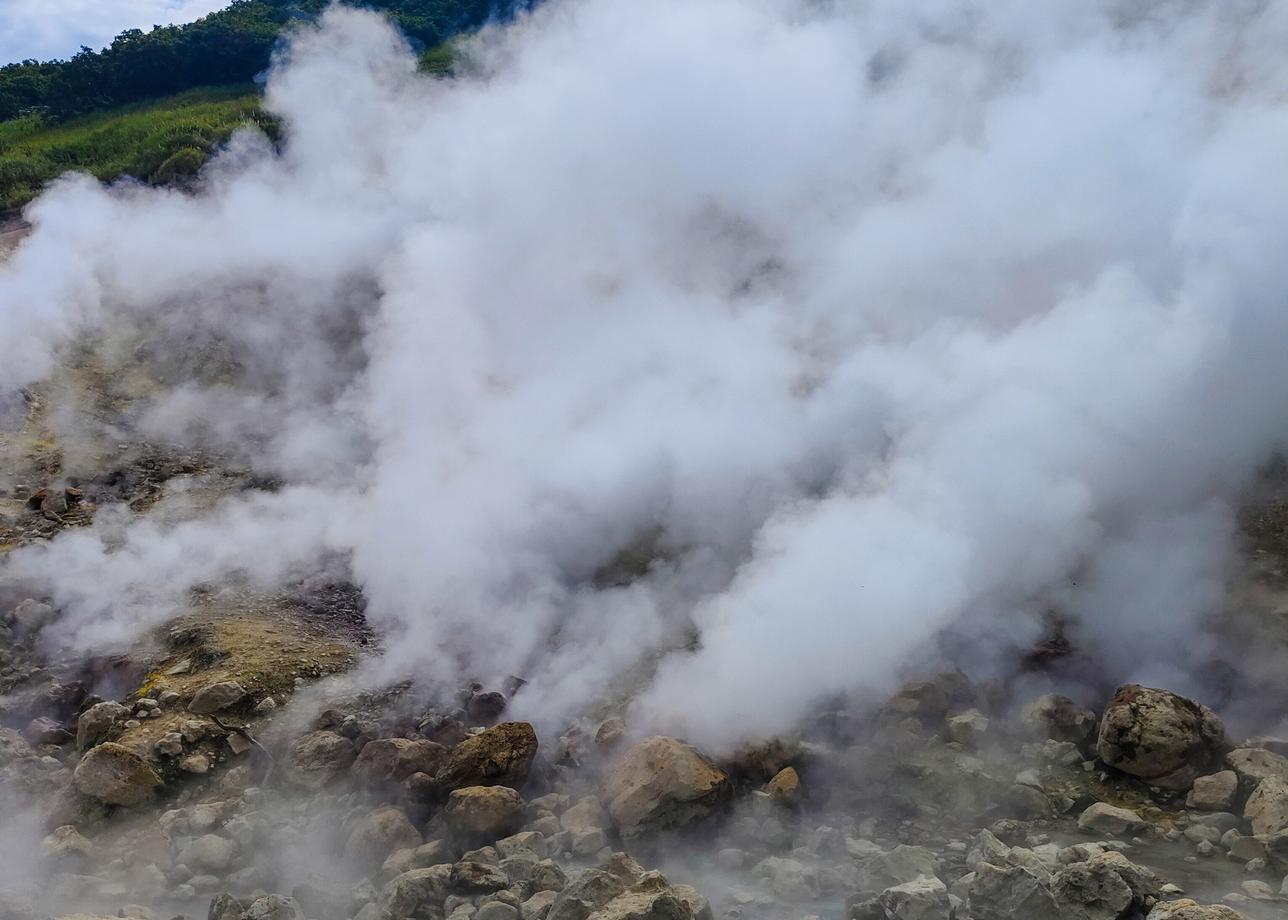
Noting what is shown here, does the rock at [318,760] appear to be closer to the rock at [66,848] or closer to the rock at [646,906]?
the rock at [66,848]

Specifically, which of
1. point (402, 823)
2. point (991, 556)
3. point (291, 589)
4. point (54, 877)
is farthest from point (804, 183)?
point (54, 877)

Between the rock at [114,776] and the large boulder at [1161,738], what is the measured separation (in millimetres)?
5858

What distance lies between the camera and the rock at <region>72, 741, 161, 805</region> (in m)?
6.10

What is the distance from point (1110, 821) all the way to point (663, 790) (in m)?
2.48

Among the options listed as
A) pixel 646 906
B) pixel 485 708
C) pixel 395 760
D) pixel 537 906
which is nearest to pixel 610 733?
pixel 485 708

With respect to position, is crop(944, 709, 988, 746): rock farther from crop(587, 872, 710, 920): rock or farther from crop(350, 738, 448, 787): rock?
crop(350, 738, 448, 787): rock

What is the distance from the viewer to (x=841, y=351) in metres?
9.89

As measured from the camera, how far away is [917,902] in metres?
4.64

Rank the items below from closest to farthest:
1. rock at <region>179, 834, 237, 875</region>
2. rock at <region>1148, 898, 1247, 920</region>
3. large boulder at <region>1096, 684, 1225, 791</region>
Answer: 1. rock at <region>1148, 898, 1247, 920</region>
2. rock at <region>179, 834, 237, 875</region>
3. large boulder at <region>1096, 684, 1225, 791</region>

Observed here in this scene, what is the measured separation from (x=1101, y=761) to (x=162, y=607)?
740 centimetres

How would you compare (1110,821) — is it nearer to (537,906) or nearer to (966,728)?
(966,728)

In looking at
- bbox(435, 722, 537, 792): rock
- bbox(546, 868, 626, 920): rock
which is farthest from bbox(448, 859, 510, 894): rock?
bbox(435, 722, 537, 792): rock

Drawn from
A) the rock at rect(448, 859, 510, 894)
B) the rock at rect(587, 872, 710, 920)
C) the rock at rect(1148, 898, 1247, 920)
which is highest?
the rock at rect(1148, 898, 1247, 920)

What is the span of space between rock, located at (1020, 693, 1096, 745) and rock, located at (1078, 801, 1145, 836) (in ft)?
2.37
